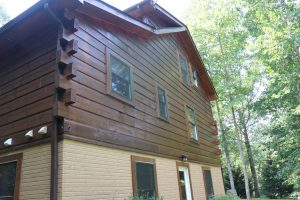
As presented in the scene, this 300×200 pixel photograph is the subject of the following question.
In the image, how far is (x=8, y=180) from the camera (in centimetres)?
579

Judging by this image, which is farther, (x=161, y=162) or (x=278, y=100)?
(x=278, y=100)

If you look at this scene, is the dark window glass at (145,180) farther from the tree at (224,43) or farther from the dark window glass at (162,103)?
the tree at (224,43)

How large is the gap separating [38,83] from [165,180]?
179 inches

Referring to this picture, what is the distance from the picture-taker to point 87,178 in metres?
5.29

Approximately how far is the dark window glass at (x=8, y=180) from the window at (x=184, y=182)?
518 cm

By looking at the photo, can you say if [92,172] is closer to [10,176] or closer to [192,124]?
[10,176]

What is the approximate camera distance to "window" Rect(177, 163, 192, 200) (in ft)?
30.9

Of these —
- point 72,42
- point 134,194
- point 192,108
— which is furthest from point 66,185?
point 192,108

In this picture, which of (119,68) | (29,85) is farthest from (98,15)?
(29,85)

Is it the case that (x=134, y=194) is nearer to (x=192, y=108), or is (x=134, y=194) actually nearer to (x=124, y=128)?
(x=124, y=128)

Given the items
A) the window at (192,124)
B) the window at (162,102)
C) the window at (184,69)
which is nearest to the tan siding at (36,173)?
the window at (162,102)

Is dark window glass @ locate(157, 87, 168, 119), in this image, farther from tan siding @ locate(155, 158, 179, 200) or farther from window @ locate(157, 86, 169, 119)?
tan siding @ locate(155, 158, 179, 200)

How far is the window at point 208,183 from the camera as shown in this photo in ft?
37.3

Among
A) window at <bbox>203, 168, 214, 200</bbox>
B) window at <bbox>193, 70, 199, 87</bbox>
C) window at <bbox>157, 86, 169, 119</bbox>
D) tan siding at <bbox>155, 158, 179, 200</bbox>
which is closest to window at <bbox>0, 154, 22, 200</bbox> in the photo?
tan siding at <bbox>155, 158, 179, 200</bbox>
